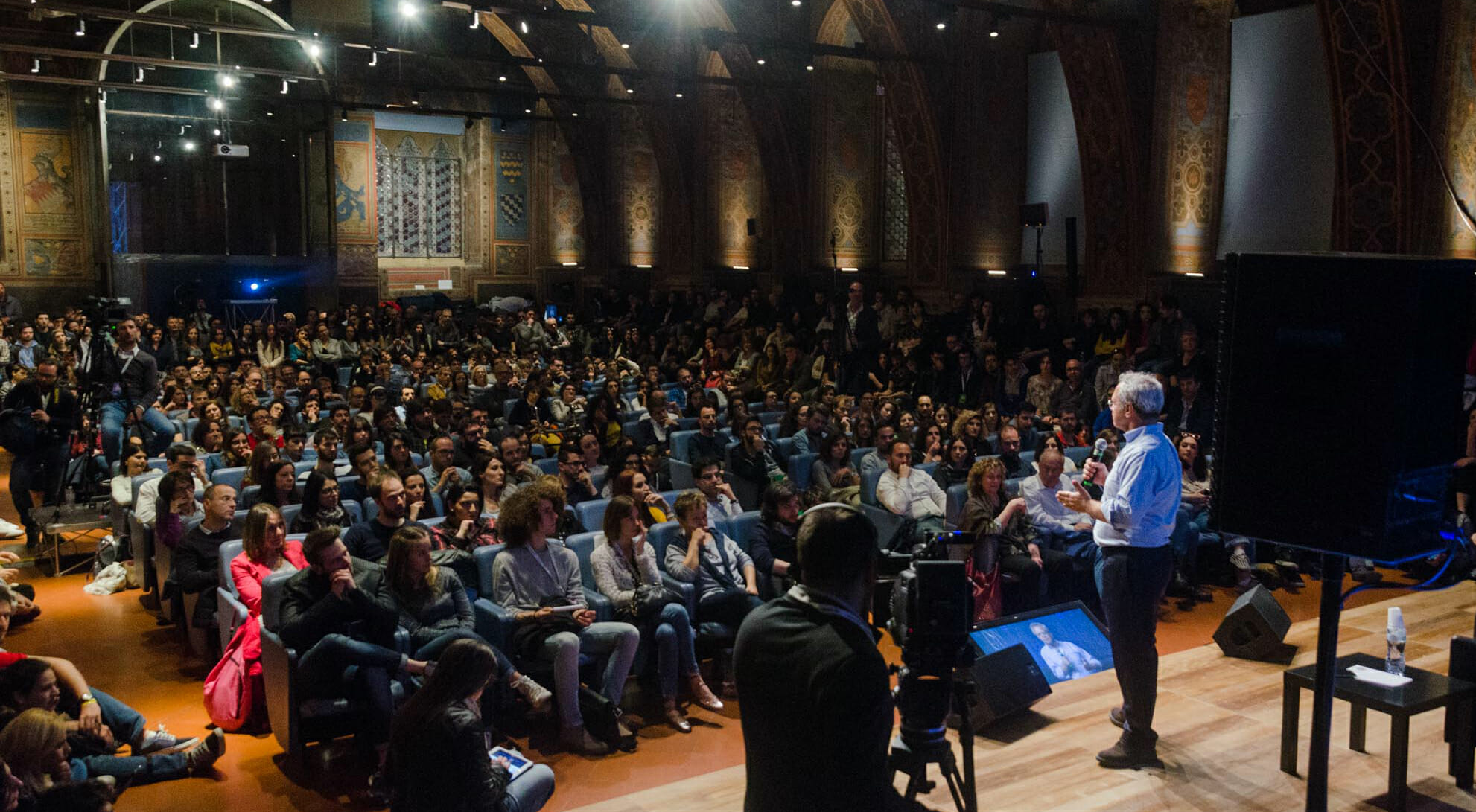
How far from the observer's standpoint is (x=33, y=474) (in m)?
8.12

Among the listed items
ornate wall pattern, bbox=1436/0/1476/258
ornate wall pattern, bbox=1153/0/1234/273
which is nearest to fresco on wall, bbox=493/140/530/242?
ornate wall pattern, bbox=1153/0/1234/273

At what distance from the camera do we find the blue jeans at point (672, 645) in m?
5.04

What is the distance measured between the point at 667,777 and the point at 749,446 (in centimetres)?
329

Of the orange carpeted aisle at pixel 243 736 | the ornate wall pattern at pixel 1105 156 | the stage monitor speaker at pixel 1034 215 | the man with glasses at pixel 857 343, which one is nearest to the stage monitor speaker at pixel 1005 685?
the orange carpeted aisle at pixel 243 736

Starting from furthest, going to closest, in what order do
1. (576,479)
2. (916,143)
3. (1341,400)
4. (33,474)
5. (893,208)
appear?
(893,208) → (916,143) → (33,474) → (576,479) → (1341,400)

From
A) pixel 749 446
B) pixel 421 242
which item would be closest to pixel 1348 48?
pixel 749 446

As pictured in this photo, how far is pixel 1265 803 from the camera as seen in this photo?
345 cm

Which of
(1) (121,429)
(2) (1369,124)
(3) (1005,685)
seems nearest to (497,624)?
(3) (1005,685)

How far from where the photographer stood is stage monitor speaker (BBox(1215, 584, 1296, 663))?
4746mm

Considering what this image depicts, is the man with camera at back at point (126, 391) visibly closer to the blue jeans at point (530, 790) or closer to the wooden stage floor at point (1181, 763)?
the blue jeans at point (530, 790)

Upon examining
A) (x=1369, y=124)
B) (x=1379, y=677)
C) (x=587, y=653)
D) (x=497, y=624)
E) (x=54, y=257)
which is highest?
(x=1369, y=124)

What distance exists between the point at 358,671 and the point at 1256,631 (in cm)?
358

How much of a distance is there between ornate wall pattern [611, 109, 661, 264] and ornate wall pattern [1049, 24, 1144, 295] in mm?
9473

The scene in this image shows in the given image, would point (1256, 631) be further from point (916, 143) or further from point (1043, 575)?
point (916, 143)
